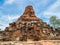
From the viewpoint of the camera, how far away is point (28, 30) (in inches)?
1591

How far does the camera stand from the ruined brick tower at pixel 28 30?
3812cm

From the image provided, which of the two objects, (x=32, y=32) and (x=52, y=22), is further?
(x=52, y=22)

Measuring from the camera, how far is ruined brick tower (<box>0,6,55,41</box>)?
38.1 metres

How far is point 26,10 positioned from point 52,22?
2953 cm

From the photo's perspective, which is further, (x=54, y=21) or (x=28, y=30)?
(x=54, y=21)

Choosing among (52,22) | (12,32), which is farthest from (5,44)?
(52,22)

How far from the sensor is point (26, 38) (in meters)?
36.8

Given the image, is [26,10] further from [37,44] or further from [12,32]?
[37,44]

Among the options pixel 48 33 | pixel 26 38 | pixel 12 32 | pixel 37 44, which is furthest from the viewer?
pixel 48 33

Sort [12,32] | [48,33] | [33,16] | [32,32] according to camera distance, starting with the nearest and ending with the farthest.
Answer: [32,32] → [12,32] → [48,33] → [33,16]

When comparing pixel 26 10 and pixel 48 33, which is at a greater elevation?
pixel 26 10

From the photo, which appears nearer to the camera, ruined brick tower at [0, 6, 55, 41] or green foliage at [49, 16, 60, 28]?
ruined brick tower at [0, 6, 55, 41]

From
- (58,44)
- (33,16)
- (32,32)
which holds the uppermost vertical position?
(33,16)

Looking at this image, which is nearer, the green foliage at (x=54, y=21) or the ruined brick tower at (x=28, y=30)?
the ruined brick tower at (x=28, y=30)
